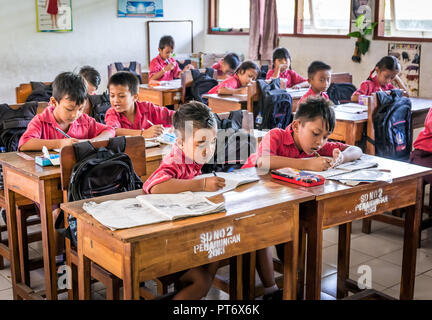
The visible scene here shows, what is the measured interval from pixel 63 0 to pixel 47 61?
0.91 meters

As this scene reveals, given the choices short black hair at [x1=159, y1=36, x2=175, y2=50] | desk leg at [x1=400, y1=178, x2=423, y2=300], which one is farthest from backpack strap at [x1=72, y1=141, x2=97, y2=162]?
short black hair at [x1=159, y1=36, x2=175, y2=50]

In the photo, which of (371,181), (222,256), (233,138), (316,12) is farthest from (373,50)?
(222,256)

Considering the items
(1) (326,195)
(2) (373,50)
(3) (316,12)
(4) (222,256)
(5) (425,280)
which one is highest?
(3) (316,12)

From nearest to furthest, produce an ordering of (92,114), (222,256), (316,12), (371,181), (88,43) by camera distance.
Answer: (222,256) → (371,181) → (92,114) → (316,12) → (88,43)

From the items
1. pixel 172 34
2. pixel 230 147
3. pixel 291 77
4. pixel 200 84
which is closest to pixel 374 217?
pixel 230 147

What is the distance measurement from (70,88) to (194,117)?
3.39 ft

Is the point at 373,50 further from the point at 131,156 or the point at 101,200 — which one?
the point at 101,200

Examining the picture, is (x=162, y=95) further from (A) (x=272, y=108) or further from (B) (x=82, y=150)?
(B) (x=82, y=150)

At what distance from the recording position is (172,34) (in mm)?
9336

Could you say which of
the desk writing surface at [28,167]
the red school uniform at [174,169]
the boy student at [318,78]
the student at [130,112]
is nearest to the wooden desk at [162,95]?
the boy student at [318,78]

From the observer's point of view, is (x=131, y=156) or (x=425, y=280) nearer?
(x=131, y=156)

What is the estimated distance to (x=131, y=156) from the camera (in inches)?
105

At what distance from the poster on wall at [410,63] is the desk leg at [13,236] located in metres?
5.13

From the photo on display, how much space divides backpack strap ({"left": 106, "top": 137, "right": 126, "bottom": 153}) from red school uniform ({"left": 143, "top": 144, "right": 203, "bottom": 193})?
0.37 m
